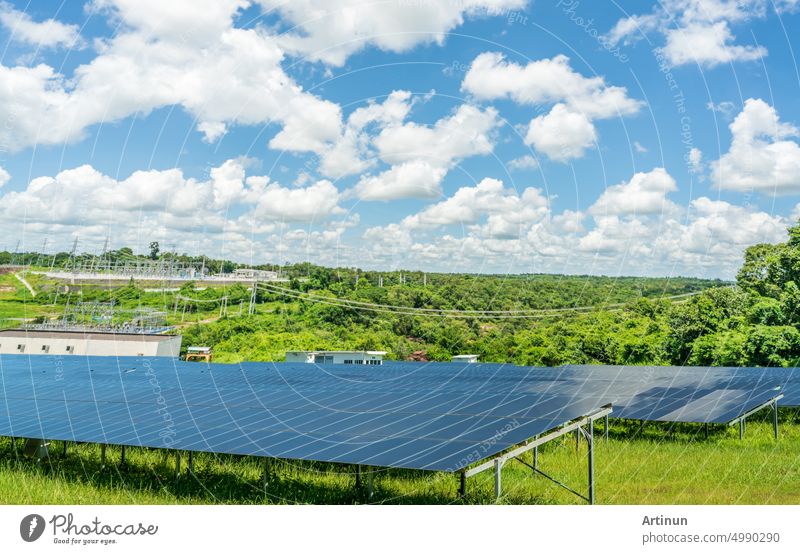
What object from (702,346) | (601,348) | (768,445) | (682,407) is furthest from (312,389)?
(601,348)

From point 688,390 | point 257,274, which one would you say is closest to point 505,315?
point 257,274

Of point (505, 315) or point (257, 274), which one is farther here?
point (257, 274)

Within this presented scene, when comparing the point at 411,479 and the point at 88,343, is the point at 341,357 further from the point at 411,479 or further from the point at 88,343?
the point at 411,479

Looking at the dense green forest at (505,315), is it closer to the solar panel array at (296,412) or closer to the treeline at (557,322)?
the treeline at (557,322)

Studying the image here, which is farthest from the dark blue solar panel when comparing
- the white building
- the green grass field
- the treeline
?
the white building

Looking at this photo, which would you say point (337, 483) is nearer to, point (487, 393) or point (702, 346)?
point (487, 393)
